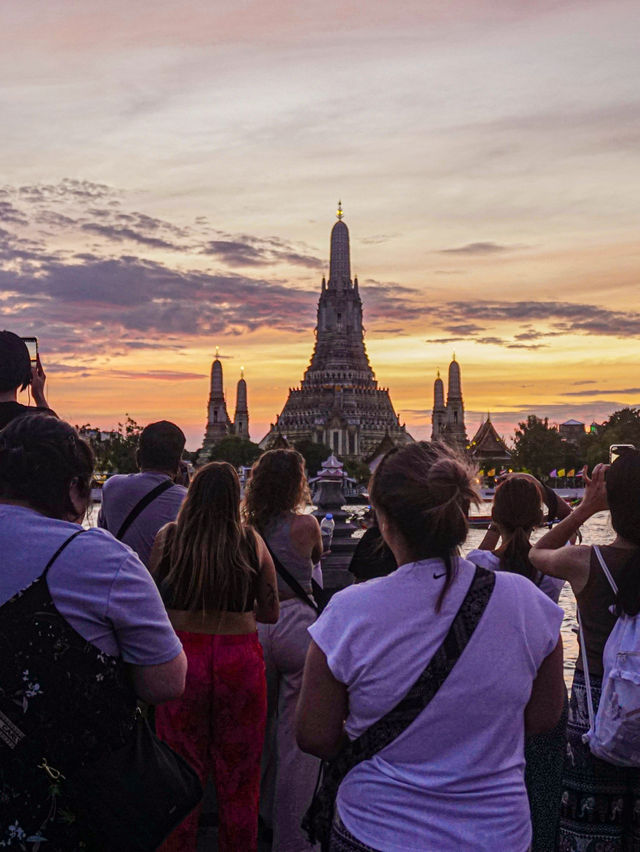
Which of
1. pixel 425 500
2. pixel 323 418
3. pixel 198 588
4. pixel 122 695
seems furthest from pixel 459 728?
pixel 323 418

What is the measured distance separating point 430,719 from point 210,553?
163 cm

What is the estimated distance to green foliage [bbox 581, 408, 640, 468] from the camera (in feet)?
251

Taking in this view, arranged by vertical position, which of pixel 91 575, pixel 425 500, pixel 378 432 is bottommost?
pixel 378 432

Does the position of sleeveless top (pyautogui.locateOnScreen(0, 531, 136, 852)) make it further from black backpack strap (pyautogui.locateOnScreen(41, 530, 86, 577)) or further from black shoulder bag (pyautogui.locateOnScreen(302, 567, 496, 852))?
black shoulder bag (pyautogui.locateOnScreen(302, 567, 496, 852))

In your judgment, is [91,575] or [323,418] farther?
[323,418]

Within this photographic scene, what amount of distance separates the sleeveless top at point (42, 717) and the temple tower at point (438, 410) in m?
136

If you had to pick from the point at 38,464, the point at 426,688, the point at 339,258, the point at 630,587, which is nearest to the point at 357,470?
the point at 339,258

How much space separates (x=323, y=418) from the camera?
416 ft

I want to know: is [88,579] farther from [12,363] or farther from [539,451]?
[539,451]

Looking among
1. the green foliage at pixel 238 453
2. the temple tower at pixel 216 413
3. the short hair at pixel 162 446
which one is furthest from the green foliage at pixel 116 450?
the short hair at pixel 162 446

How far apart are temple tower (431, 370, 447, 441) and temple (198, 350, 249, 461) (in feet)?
83.4

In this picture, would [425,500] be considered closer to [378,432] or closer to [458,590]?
[458,590]

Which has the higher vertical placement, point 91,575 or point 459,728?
point 91,575

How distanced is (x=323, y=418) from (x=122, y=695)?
124 meters
